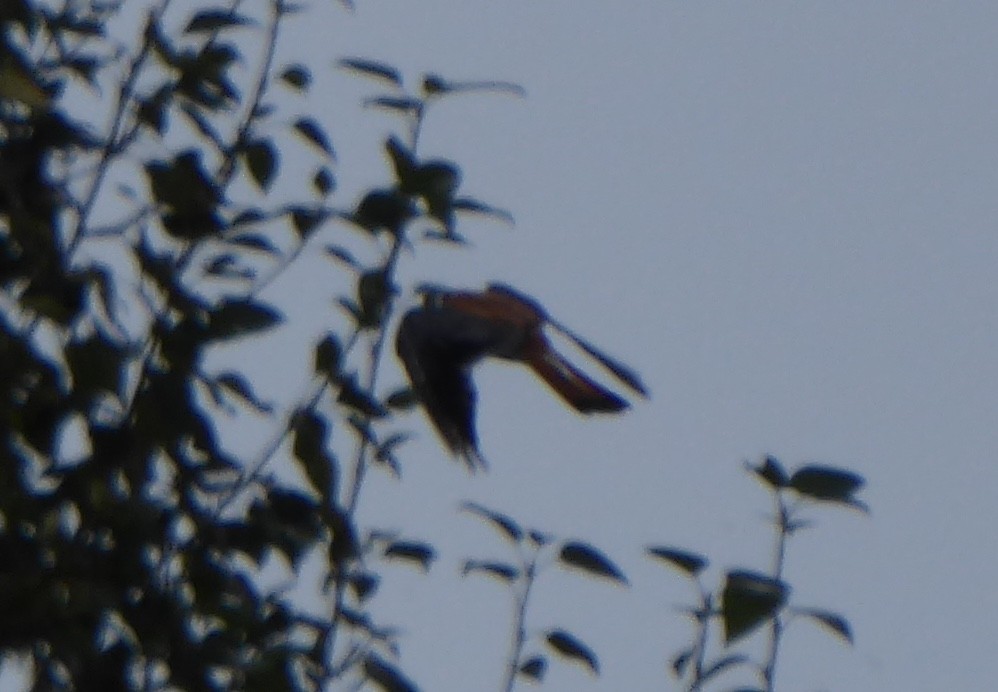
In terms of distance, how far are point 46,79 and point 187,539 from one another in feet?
1.85

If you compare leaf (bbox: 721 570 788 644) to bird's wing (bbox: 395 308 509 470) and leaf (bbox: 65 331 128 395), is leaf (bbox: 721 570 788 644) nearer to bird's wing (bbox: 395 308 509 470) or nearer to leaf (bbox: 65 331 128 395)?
bird's wing (bbox: 395 308 509 470)

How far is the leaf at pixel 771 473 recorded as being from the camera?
7.30 feet

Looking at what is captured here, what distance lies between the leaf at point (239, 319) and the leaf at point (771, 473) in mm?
503

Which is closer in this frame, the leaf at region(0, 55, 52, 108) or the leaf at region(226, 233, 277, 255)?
the leaf at region(0, 55, 52, 108)

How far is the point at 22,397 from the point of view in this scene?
2230mm

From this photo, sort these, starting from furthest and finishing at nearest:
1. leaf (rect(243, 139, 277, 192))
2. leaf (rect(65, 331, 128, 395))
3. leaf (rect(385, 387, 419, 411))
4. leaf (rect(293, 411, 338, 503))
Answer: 1. leaf (rect(385, 387, 419, 411))
2. leaf (rect(243, 139, 277, 192))
3. leaf (rect(293, 411, 338, 503))
4. leaf (rect(65, 331, 128, 395))

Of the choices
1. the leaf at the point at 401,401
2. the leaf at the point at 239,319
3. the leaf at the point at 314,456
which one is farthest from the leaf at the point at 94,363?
the leaf at the point at 401,401

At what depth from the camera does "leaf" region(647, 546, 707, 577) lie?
2244 millimetres

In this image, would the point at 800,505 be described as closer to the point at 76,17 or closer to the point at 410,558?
the point at 410,558

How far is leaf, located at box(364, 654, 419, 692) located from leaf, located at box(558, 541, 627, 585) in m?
0.21

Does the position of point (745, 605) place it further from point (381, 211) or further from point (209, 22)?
point (209, 22)

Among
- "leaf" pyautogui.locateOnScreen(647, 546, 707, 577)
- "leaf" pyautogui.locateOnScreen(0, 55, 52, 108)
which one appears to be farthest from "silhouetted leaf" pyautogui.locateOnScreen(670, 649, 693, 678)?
"leaf" pyautogui.locateOnScreen(0, 55, 52, 108)

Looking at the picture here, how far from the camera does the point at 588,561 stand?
2.41 m

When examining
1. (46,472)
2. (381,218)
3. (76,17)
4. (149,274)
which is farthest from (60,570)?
(76,17)
